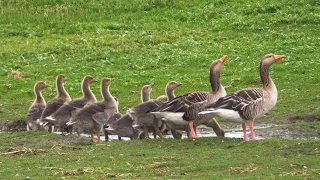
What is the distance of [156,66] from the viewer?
2689 centimetres

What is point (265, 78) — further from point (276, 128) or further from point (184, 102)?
point (276, 128)

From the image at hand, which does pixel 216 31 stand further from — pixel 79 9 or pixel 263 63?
pixel 263 63

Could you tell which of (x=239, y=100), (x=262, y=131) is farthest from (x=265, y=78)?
(x=262, y=131)

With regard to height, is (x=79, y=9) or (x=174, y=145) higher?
(x=79, y=9)

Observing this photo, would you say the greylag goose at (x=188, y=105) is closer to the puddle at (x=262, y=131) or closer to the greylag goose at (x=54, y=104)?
the puddle at (x=262, y=131)

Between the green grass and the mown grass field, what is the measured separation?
0.02m

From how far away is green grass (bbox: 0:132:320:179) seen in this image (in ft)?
41.7

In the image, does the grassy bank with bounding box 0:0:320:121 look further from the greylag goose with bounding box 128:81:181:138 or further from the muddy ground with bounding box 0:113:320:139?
the greylag goose with bounding box 128:81:181:138

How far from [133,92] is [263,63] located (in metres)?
7.71

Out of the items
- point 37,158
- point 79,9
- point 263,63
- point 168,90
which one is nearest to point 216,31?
point 79,9

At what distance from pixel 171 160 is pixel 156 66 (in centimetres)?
1294

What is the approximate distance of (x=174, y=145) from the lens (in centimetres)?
1603

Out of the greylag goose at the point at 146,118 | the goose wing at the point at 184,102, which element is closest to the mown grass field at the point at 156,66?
the goose wing at the point at 184,102

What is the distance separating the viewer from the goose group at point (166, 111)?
53.2 feet
